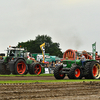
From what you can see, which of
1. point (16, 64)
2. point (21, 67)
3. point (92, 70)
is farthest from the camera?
point (21, 67)

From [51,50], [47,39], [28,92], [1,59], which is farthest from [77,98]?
[47,39]

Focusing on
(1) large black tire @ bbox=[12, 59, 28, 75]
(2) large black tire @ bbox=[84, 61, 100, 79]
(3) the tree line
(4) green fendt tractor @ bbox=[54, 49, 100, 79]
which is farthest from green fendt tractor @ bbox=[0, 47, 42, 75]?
(3) the tree line

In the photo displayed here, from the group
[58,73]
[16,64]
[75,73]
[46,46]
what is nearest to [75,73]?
[75,73]

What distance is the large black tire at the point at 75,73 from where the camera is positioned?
597 inches

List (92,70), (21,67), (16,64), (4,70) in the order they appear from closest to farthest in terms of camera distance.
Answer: (92,70) → (16,64) → (21,67) → (4,70)

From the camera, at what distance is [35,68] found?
23.7 metres

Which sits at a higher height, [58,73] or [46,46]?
[46,46]

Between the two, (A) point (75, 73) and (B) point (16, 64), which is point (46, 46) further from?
(A) point (75, 73)

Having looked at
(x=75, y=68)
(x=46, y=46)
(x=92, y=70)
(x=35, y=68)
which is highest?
(x=46, y=46)

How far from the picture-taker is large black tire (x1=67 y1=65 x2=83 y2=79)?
1516 centimetres

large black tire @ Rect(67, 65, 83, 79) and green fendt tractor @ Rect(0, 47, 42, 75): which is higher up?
green fendt tractor @ Rect(0, 47, 42, 75)

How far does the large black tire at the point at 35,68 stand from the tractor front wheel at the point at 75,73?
7.98m

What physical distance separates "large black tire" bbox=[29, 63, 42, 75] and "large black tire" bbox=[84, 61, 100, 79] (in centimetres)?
769

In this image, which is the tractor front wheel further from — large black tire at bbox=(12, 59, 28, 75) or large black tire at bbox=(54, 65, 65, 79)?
large black tire at bbox=(12, 59, 28, 75)
